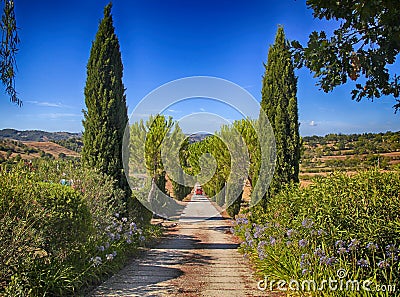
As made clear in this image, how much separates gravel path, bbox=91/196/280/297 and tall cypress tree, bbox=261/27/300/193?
2.20m

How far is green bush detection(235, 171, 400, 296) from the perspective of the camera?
3.88 meters

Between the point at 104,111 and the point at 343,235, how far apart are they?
592 centimetres

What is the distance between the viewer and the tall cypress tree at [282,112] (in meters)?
7.92

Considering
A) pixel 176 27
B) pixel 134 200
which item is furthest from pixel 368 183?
pixel 176 27

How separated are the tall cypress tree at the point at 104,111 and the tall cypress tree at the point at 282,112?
3632 millimetres

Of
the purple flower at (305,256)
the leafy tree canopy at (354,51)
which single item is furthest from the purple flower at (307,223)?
the leafy tree canopy at (354,51)

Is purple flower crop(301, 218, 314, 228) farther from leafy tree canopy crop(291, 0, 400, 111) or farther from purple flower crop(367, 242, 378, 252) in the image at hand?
leafy tree canopy crop(291, 0, 400, 111)

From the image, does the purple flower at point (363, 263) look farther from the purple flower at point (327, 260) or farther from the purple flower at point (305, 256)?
the purple flower at point (305, 256)

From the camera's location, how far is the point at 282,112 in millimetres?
8070

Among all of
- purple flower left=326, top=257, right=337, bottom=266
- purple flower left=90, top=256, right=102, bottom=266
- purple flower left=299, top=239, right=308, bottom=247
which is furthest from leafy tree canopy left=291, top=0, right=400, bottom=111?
purple flower left=90, top=256, right=102, bottom=266

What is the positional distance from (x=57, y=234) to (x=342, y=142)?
485 inches

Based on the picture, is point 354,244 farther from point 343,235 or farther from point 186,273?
point 186,273

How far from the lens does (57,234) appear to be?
4.46 meters

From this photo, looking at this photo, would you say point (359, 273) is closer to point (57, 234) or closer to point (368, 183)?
point (368, 183)
